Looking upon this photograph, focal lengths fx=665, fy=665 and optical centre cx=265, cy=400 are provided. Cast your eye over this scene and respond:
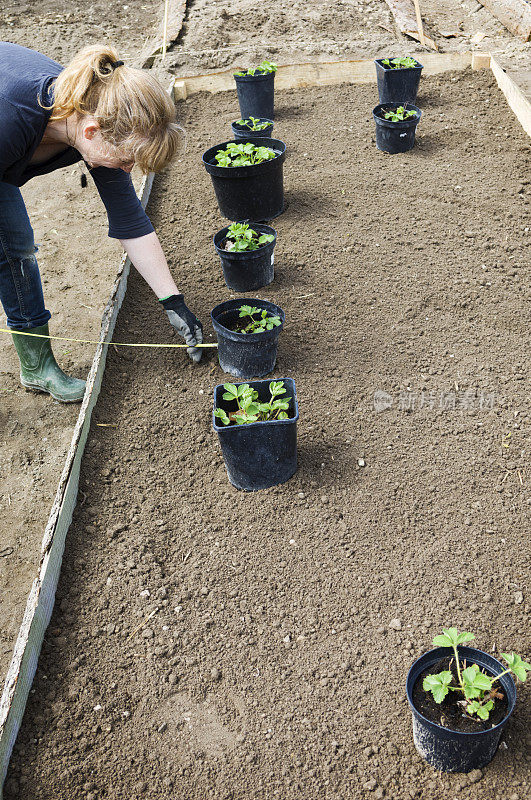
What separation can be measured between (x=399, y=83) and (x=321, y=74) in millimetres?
1251

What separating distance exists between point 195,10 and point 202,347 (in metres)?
6.94

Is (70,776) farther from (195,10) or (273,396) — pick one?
(195,10)

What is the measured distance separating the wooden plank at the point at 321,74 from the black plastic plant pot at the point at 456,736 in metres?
6.15

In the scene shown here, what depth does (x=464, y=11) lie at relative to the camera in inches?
327

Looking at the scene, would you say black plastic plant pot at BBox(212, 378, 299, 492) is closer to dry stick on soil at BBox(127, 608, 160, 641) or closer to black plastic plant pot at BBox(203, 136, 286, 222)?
dry stick on soil at BBox(127, 608, 160, 641)

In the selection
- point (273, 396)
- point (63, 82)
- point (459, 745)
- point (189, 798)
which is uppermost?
point (63, 82)

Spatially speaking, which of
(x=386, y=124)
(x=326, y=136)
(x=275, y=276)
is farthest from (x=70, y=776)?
(x=326, y=136)

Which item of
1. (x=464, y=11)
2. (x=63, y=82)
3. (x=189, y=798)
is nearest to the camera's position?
(x=189, y=798)

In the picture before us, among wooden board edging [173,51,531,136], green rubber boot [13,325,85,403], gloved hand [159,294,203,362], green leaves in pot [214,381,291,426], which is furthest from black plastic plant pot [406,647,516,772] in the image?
wooden board edging [173,51,531,136]

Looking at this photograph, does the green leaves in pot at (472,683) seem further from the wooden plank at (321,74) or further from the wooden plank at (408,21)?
the wooden plank at (408,21)

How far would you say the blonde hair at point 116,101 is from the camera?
2404 mm

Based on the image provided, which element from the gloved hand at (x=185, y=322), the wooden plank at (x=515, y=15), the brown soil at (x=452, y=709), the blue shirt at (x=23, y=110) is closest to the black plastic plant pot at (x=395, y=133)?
the wooden plank at (x=515, y=15)

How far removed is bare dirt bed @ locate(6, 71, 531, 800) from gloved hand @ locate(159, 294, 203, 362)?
10 centimetres

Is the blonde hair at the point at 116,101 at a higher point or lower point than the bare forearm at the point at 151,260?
higher
